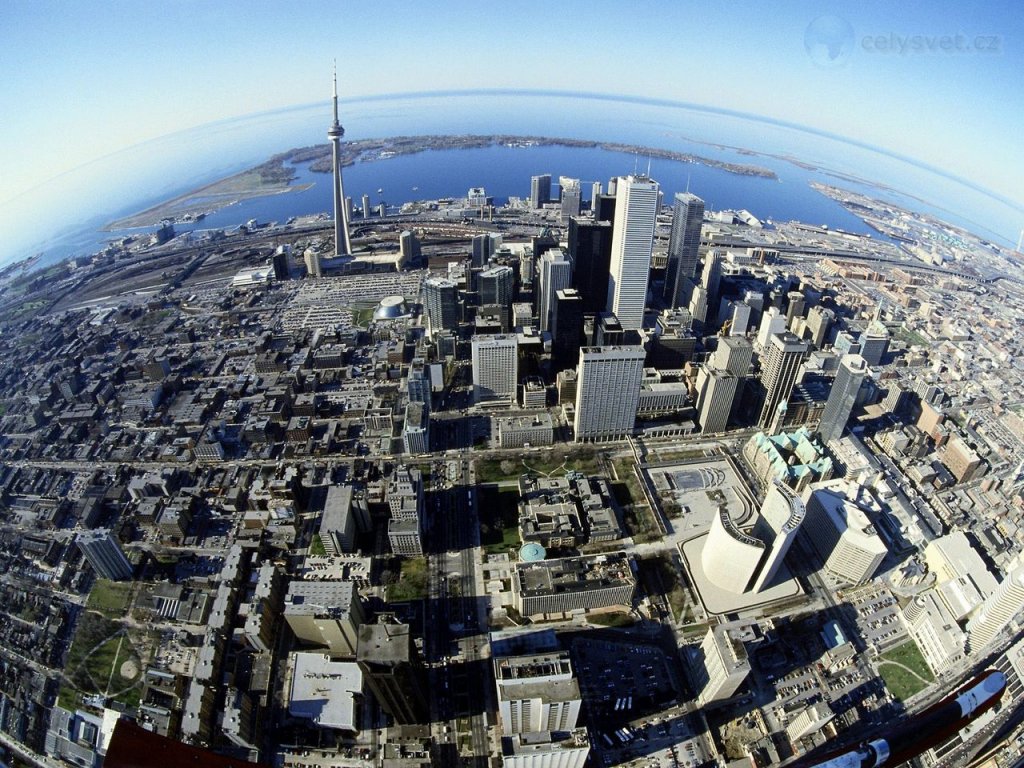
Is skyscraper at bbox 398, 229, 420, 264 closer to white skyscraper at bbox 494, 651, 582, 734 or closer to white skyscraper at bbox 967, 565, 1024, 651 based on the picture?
white skyscraper at bbox 494, 651, 582, 734

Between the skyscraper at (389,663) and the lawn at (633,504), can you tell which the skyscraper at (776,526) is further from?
the skyscraper at (389,663)

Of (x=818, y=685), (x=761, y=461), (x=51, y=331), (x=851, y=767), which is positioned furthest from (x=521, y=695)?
(x=51, y=331)

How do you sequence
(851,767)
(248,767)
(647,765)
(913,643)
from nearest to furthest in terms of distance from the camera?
(248,767), (851,767), (647,765), (913,643)

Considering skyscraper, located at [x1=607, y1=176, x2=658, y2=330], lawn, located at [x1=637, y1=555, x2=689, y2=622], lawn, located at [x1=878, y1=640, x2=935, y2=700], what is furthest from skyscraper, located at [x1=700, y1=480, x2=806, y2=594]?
skyscraper, located at [x1=607, y1=176, x2=658, y2=330]

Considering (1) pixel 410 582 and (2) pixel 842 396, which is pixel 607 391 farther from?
(1) pixel 410 582

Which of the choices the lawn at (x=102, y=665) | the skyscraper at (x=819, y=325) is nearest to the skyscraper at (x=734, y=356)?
the skyscraper at (x=819, y=325)

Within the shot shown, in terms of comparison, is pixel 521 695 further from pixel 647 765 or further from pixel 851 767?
pixel 851 767

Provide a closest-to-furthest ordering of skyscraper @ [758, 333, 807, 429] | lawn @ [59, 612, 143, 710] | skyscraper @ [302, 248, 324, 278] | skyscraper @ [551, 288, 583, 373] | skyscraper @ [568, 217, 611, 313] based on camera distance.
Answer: lawn @ [59, 612, 143, 710] < skyscraper @ [758, 333, 807, 429] < skyscraper @ [551, 288, 583, 373] < skyscraper @ [568, 217, 611, 313] < skyscraper @ [302, 248, 324, 278]
